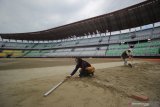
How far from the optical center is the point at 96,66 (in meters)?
13.0

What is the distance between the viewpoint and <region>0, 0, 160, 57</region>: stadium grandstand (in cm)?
2951

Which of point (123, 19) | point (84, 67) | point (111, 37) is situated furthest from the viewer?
point (111, 37)

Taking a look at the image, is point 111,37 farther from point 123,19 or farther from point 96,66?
point 96,66

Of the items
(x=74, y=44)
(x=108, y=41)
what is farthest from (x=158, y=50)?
(x=74, y=44)

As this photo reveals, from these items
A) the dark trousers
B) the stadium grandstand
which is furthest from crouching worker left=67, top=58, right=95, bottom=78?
the stadium grandstand

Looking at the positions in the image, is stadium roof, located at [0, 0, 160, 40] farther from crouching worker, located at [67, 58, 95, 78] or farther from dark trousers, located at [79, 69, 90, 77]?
dark trousers, located at [79, 69, 90, 77]

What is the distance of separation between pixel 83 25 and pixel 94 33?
26.2ft

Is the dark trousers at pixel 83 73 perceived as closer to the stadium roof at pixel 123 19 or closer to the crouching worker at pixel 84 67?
the crouching worker at pixel 84 67

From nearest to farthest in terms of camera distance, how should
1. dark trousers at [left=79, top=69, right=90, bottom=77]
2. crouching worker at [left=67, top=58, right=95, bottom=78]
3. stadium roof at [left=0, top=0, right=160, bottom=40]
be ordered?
crouching worker at [left=67, top=58, right=95, bottom=78], dark trousers at [left=79, top=69, right=90, bottom=77], stadium roof at [left=0, top=0, right=160, bottom=40]

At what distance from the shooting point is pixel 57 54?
5200cm

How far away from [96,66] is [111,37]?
108 feet

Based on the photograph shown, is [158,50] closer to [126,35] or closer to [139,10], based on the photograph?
[139,10]

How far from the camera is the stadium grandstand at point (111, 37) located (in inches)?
1162

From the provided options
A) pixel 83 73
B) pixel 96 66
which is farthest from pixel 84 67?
pixel 96 66
